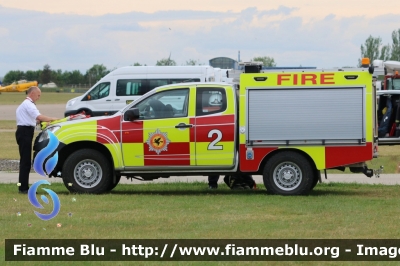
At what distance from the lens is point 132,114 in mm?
13180

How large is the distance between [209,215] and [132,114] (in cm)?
285

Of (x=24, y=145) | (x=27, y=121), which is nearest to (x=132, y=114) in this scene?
(x=27, y=121)

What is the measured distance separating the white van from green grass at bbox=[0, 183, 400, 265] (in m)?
15.0

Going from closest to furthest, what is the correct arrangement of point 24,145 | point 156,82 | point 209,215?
point 209,215 < point 24,145 < point 156,82

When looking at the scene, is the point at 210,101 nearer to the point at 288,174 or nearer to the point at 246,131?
the point at 246,131

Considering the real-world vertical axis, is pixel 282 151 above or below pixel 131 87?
below

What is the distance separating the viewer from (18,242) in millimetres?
8938

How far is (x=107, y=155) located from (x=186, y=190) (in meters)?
1.75

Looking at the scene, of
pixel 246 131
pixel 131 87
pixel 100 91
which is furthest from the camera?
pixel 100 91

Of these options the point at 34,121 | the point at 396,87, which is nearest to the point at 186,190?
the point at 34,121

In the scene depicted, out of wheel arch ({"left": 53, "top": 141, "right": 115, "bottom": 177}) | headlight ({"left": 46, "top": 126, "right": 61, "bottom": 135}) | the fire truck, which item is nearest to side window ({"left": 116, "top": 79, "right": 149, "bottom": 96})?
wheel arch ({"left": 53, "top": 141, "right": 115, "bottom": 177})

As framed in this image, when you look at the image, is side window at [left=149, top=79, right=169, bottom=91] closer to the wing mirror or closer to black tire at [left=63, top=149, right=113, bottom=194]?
black tire at [left=63, top=149, right=113, bottom=194]

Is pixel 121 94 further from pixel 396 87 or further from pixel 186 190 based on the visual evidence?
pixel 186 190

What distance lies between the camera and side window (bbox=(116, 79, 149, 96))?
29453 mm
